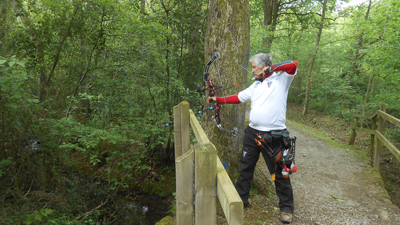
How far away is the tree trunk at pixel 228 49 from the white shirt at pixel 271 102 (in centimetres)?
68

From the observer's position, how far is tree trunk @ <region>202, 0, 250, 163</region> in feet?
10.4

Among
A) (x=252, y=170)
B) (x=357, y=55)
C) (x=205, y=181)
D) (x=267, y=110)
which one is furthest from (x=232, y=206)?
(x=357, y=55)

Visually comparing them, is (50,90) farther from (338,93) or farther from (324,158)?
(338,93)

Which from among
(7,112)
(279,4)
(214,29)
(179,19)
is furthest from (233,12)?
(279,4)

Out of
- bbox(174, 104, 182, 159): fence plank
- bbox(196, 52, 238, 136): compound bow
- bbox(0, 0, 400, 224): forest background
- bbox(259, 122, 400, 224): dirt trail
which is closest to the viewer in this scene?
bbox(174, 104, 182, 159): fence plank

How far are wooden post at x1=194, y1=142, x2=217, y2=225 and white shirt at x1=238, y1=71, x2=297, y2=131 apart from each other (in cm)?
135

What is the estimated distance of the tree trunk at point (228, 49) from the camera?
317 cm

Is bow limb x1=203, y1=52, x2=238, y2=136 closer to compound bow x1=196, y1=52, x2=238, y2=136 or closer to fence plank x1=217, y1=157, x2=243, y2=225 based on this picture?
compound bow x1=196, y1=52, x2=238, y2=136

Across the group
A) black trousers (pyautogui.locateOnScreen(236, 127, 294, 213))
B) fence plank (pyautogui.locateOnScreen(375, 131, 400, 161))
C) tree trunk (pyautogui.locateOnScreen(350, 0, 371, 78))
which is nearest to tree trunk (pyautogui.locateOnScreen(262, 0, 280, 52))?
tree trunk (pyautogui.locateOnScreen(350, 0, 371, 78))

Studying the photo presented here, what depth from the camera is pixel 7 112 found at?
3.29 meters

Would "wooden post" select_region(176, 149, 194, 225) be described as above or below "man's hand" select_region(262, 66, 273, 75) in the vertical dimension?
below

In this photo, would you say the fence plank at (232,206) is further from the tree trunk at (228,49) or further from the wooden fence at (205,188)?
the tree trunk at (228,49)

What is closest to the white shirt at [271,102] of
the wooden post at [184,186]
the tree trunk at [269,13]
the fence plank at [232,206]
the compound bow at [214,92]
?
the compound bow at [214,92]

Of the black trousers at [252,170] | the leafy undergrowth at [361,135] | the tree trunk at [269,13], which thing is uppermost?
the tree trunk at [269,13]
